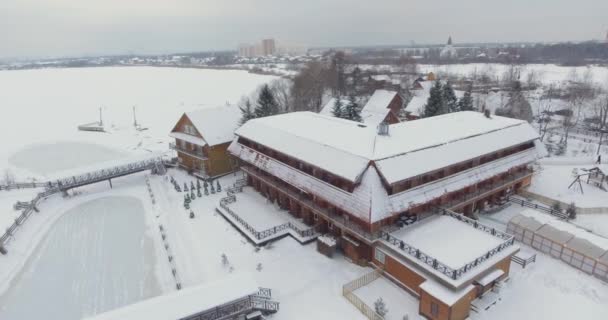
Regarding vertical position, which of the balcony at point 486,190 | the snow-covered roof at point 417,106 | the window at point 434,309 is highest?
the snow-covered roof at point 417,106

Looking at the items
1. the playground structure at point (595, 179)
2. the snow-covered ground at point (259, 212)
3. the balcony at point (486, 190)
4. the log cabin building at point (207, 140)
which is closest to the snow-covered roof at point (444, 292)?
the balcony at point (486, 190)

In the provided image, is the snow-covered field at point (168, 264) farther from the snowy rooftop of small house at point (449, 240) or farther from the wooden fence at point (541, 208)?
the snowy rooftop of small house at point (449, 240)

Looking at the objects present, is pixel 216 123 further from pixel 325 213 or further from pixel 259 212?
pixel 325 213

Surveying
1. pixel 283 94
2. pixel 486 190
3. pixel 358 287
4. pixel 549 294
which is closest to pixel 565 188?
pixel 486 190

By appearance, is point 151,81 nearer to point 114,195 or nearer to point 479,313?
point 114,195

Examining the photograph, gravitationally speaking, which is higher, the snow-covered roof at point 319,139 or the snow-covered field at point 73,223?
the snow-covered roof at point 319,139

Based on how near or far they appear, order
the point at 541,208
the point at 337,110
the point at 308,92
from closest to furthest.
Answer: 1. the point at 541,208
2. the point at 337,110
3. the point at 308,92
